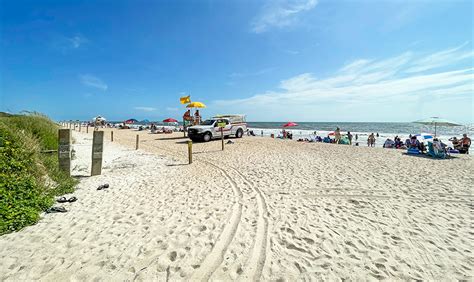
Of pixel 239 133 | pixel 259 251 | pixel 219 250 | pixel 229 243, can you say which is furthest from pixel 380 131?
pixel 219 250

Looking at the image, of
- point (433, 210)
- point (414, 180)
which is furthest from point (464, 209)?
point (414, 180)

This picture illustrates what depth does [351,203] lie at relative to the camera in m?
5.07

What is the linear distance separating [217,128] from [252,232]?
14.2m

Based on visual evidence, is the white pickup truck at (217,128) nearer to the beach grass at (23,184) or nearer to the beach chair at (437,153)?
the beach grass at (23,184)

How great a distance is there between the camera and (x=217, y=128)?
57.6 feet

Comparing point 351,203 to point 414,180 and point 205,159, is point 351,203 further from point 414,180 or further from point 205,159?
point 205,159

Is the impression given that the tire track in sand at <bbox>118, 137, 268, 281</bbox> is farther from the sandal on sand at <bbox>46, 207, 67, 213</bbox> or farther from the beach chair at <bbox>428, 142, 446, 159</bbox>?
Result: the beach chair at <bbox>428, 142, 446, 159</bbox>

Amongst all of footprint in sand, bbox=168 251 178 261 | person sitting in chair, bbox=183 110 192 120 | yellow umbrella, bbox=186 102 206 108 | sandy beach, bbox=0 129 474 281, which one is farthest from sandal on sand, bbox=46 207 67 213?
person sitting in chair, bbox=183 110 192 120

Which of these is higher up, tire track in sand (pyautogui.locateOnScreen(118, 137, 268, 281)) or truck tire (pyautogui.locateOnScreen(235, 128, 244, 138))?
truck tire (pyautogui.locateOnScreen(235, 128, 244, 138))

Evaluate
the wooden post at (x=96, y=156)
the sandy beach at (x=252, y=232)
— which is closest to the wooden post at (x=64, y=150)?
the wooden post at (x=96, y=156)

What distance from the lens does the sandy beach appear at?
2.78 m

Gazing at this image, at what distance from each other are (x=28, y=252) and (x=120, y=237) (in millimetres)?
1210

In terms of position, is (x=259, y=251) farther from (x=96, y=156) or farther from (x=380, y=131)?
(x=380, y=131)

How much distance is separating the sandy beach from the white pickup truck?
9.84 m
